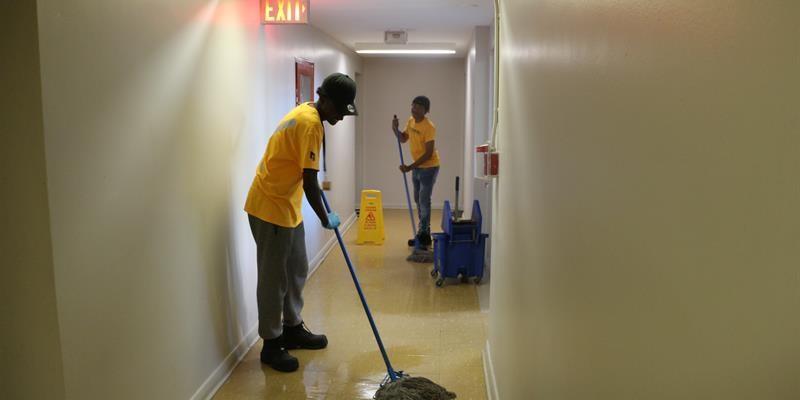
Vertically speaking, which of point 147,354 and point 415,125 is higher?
point 415,125

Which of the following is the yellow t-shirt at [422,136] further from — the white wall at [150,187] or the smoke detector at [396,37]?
the white wall at [150,187]

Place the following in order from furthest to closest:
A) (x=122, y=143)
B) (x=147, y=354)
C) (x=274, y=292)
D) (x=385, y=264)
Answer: (x=385, y=264) < (x=274, y=292) < (x=147, y=354) < (x=122, y=143)

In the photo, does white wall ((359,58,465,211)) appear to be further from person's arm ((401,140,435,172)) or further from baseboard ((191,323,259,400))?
baseboard ((191,323,259,400))

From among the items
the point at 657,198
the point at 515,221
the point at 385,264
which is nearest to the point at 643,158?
the point at 657,198

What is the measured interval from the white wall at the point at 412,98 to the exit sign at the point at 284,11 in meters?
5.39

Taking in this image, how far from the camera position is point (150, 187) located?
7.17 feet

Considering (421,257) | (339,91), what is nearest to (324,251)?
(421,257)

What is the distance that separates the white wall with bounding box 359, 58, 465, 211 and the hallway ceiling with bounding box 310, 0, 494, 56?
2151mm

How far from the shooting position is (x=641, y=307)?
0.72 m

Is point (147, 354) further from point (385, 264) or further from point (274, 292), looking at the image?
point (385, 264)

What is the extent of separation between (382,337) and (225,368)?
0.98 m

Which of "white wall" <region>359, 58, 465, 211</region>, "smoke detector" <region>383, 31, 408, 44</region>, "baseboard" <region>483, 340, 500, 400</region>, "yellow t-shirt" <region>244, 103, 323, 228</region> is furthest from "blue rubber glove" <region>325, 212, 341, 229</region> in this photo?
"white wall" <region>359, 58, 465, 211</region>

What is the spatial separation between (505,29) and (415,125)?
10.9 feet

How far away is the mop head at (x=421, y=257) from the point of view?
5.59 metres
